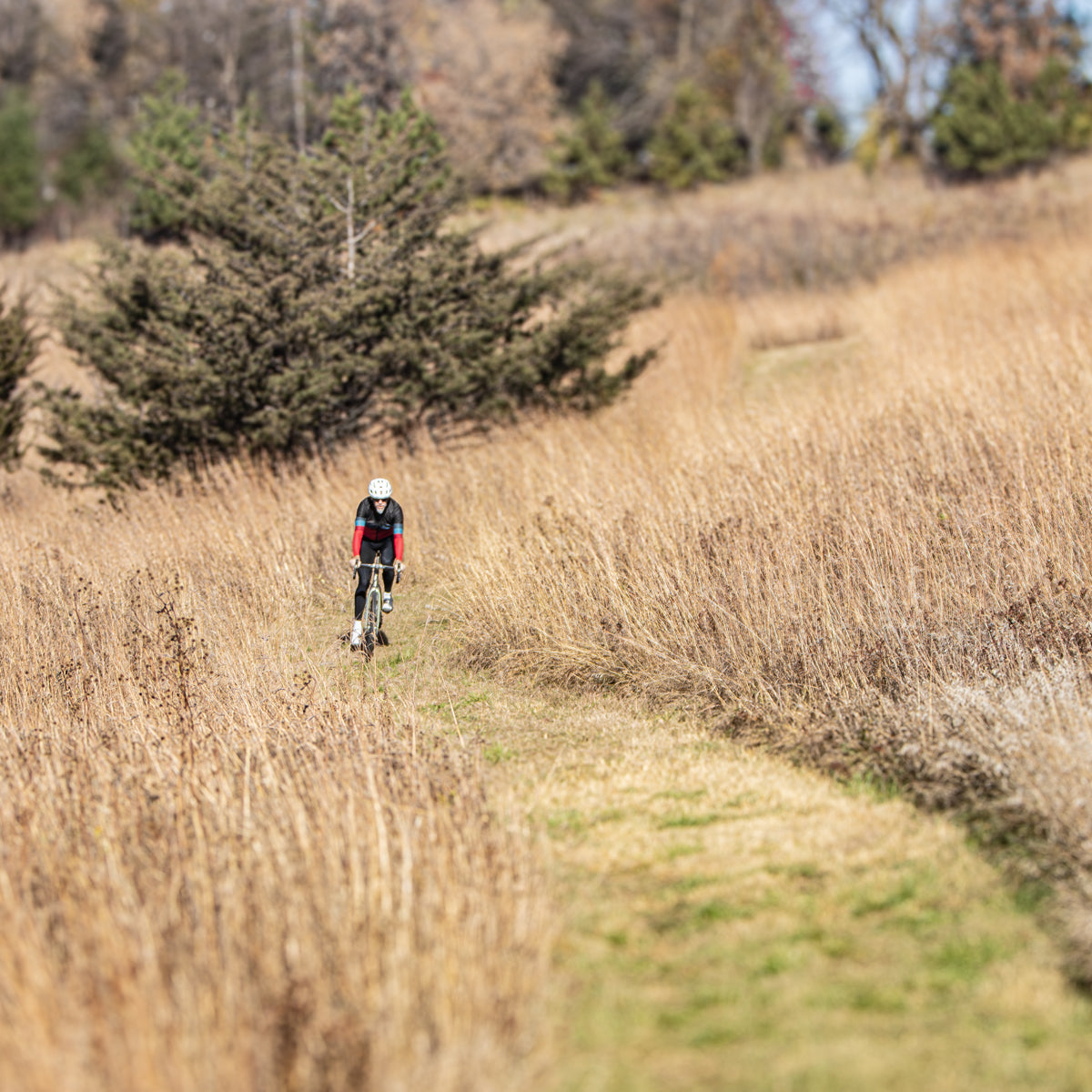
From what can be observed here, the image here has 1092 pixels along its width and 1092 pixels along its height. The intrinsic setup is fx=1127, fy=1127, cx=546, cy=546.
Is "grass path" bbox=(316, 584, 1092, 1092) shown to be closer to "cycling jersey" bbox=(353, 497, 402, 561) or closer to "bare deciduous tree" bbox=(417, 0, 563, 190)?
"cycling jersey" bbox=(353, 497, 402, 561)

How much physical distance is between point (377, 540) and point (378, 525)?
5.0 inches

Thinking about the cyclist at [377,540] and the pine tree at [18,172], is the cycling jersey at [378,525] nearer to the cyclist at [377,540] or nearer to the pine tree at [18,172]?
the cyclist at [377,540]

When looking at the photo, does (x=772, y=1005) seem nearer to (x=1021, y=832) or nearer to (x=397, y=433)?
(x=1021, y=832)

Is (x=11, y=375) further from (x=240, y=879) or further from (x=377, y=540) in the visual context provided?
(x=240, y=879)

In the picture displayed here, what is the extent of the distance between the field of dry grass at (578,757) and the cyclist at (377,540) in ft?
1.49

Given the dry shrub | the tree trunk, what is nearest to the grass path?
the dry shrub

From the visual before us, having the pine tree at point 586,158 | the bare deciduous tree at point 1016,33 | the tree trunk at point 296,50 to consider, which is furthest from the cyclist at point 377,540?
the bare deciduous tree at point 1016,33

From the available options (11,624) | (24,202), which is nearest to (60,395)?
(11,624)

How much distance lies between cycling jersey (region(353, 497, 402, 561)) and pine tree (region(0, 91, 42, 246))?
110 ft

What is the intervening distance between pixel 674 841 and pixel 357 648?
3.93 meters

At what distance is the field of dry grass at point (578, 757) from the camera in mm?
3666

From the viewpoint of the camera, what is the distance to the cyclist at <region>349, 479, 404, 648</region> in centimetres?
850

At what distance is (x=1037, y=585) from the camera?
23.1 ft

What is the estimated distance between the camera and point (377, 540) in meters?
8.80
